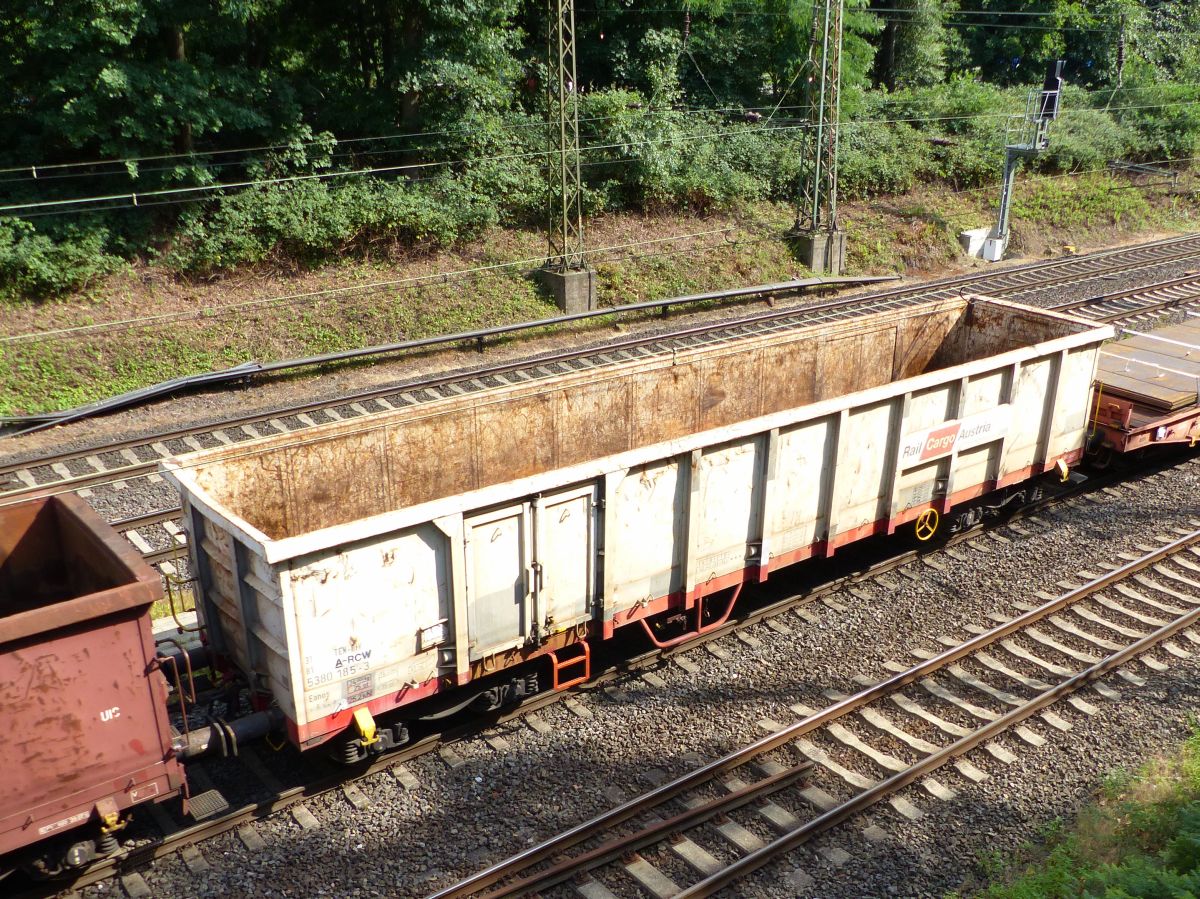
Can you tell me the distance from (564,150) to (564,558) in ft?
49.2

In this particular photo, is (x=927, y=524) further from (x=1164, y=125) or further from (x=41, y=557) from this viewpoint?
(x=1164, y=125)

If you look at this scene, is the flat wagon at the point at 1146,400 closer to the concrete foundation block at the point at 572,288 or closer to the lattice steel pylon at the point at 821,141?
the concrete foundation block at the point at 572,288

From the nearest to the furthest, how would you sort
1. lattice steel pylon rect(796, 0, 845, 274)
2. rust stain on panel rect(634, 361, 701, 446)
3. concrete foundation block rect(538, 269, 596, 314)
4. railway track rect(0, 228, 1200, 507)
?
rust stain on panel rect(634, 361, 701, 446)
railway track rect(0, 228, 1200, 507)
concrete foundation block rect(538, 269, 596, 314)
lattice steel pylon rect(796, 0, 845, 274)

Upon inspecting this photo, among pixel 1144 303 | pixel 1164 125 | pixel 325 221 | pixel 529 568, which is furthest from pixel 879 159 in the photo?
pixel 529 568

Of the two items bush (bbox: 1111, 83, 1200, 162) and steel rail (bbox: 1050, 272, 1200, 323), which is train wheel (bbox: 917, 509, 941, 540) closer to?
steel rail (bbox: 1050, 272, 1200, 323)

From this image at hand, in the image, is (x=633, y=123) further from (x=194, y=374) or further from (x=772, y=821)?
(x=772, y=821)

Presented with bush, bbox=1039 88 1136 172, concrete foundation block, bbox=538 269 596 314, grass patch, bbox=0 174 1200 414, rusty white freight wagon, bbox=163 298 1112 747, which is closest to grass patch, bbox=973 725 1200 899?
rusty white freight wagon, bbox=163 298 1112 747

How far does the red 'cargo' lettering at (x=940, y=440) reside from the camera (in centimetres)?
1046

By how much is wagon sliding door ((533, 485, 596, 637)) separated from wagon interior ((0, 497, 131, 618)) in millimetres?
3316

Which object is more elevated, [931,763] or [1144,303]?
[1144,303]

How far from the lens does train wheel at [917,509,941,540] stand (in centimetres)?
1116

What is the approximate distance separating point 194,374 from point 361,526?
1286 centimetres

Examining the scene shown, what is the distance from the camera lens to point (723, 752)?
27.6 ft

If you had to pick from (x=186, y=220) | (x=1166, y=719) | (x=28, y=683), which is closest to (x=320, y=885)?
(x=28, y=683)
